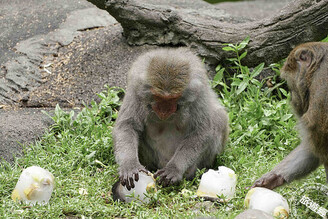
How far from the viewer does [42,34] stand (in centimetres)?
986

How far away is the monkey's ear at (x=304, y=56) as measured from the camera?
213 inches

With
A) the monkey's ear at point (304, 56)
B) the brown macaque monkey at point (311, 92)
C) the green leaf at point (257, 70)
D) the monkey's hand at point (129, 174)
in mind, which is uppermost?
the monkey's ear at point (304, 56)

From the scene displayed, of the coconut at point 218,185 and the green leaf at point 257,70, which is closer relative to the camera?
the coconut at point 218,185

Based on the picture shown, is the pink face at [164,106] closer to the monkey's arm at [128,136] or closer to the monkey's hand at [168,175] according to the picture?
the monkey's arm at [128,136]

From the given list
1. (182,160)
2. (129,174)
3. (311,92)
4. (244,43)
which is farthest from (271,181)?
(244,43)

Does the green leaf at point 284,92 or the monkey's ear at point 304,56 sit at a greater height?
the monkey's ear at point 304,56

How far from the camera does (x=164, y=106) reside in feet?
20.1

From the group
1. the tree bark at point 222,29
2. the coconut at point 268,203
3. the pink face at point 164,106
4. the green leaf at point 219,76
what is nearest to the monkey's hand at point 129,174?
the pink face at point 164,106

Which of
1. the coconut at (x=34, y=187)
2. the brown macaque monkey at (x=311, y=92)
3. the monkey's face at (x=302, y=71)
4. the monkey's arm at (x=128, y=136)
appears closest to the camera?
the brown macaque monkey at (x=311, y=92)

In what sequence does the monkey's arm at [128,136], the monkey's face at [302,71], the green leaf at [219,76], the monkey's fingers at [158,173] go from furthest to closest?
the green leaf at [219,76] < the monkey's fingers at [158,173] < the monkey's arm at [128,136] < the monkey's face at [302,71]

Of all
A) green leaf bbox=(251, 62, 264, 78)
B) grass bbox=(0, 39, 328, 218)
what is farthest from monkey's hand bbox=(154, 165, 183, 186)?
green leaf bbox=(251, 62, 264, 78)

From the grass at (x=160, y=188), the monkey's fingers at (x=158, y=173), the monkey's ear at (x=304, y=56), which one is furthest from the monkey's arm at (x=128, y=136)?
the monkey's ear at (x=304, y=56)

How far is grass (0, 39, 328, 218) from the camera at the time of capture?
19.1ft

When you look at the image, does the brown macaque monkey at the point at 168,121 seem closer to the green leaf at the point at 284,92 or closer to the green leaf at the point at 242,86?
the green leaf at the point at 242,86
